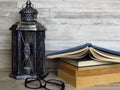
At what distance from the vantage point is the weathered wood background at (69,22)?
110cm

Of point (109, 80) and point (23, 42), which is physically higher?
point (23, 42)

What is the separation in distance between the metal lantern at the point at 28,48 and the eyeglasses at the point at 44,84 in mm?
56

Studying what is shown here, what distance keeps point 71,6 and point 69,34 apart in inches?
4.9

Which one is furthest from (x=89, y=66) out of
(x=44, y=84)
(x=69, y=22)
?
(x=69, y=22)

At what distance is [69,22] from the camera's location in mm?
1116

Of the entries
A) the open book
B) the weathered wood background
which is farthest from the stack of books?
the weathered wood background

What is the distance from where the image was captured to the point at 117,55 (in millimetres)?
943

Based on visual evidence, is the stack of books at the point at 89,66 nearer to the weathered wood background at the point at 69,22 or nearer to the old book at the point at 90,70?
the old book at the point at 90,70

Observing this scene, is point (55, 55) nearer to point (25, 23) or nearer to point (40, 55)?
point (40, 55)

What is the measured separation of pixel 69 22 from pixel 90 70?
0.96 feet

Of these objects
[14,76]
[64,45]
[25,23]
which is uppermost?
[25,23]

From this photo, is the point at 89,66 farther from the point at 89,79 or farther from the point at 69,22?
the point at 69,22

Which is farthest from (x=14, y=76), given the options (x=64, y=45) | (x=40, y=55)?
(x=64, y=45)

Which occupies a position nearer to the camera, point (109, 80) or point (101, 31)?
point (109, 80)
